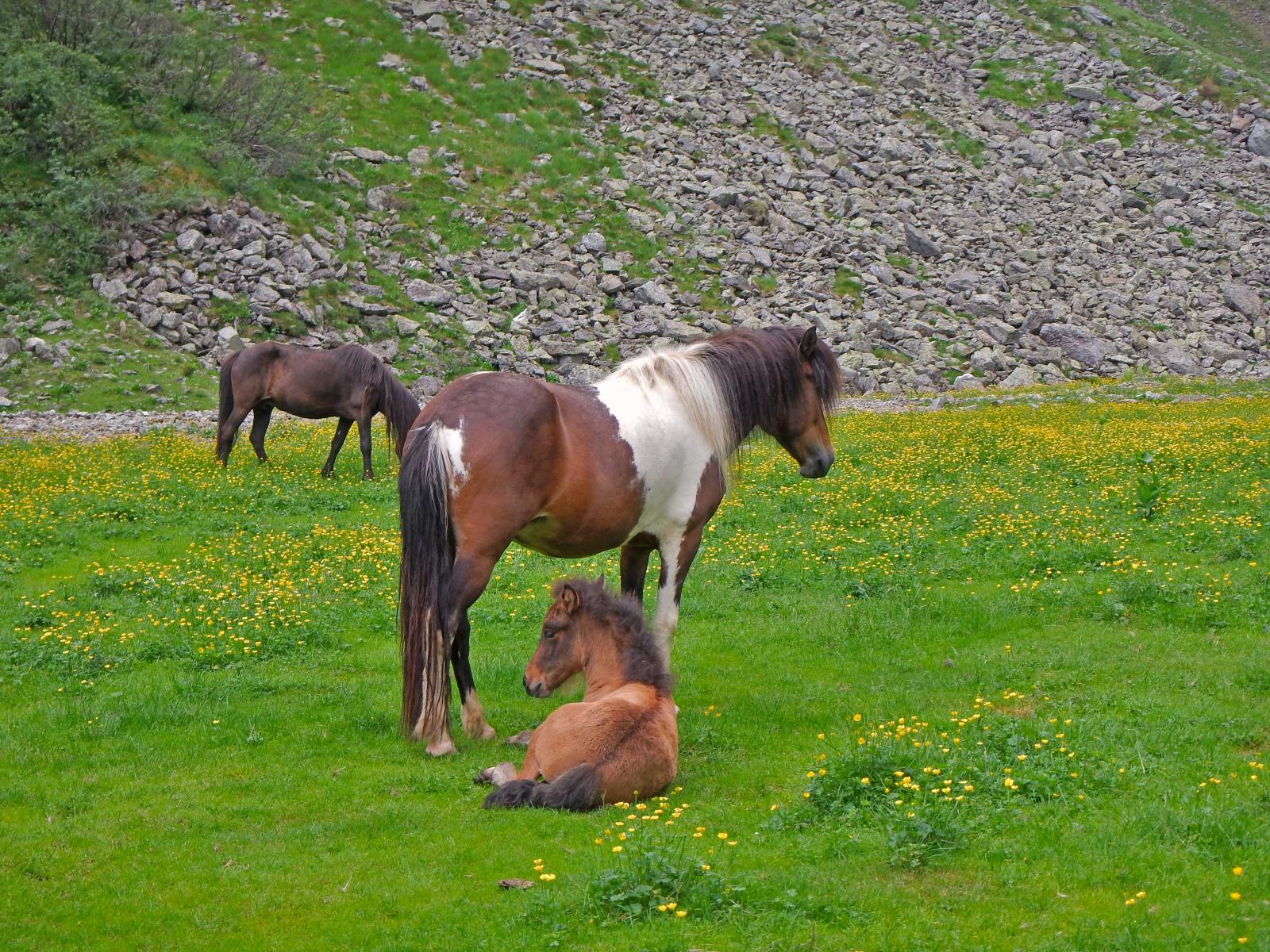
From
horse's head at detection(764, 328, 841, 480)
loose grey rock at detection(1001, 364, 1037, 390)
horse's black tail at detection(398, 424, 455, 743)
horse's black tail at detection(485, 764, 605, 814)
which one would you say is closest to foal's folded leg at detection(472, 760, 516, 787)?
horse's black tail at detection(485, 764, 605, 814)

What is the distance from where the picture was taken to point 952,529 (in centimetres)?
1573

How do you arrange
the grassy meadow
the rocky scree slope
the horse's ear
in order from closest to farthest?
the grassy meadow → the horse's ear → the rocky scree slope

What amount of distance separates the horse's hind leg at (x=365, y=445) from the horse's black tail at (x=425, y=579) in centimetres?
1276

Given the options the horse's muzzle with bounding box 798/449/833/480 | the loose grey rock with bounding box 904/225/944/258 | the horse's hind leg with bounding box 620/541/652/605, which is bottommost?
the horse's hind leg with bounding box 620/541/652/605

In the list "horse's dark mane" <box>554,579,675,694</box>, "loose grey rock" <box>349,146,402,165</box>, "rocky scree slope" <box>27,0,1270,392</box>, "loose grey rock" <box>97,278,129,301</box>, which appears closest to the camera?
"horse's dark mane" <box>554,579,675,694</box>

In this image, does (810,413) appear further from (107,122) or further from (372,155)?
(372,155)

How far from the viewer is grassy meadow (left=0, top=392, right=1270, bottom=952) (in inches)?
225

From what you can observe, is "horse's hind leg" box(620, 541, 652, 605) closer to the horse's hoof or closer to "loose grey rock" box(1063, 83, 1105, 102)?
the horse's hoof

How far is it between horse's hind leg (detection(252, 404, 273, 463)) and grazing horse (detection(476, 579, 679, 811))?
14649 millimetres

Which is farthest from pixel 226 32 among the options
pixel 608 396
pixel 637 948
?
pixel 637 948

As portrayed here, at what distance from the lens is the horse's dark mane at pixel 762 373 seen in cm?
1028

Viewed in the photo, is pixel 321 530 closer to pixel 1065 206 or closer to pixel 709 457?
pixel 709 457

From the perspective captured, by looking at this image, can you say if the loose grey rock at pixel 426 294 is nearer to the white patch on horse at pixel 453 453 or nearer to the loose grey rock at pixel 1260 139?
the white patch on horse at pixel 453 453

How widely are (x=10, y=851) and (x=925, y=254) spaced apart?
39353mm
